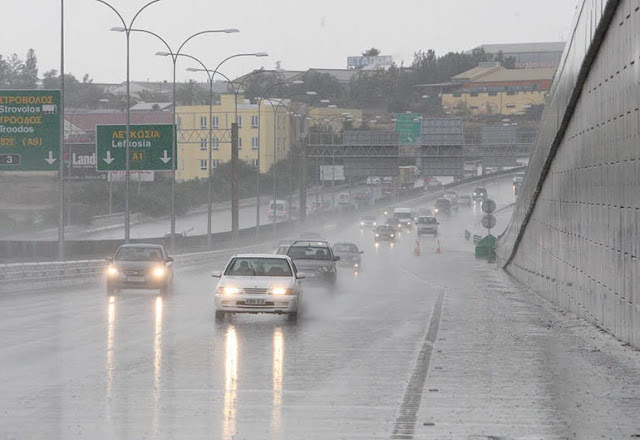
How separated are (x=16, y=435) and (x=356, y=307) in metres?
23.3

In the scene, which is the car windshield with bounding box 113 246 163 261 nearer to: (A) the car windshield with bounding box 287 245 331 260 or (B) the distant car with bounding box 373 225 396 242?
(A) the car windshield with bounding box 287 245 331 260

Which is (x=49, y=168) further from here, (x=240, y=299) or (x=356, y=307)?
(x=240, y=299)

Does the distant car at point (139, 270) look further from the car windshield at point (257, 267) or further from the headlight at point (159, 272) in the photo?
the car windshield at point (257, 267)

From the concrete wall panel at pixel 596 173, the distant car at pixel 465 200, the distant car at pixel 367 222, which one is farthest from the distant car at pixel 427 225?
the concrete wall panel at pixel 596 173

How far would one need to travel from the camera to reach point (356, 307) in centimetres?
Result: 3516

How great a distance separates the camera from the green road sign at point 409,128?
105875 millimetres

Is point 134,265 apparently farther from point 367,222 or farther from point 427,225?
point 367,222

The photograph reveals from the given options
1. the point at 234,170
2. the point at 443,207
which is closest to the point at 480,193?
the point at 443,207

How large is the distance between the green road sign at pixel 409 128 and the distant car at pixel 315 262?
62677 mm

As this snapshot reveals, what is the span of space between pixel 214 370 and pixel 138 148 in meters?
43.2

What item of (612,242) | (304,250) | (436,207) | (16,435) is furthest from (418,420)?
(436,207)

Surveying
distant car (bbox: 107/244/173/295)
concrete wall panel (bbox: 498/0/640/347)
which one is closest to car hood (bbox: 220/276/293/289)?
concrete wall panel (bbox: 498/0/640/347)

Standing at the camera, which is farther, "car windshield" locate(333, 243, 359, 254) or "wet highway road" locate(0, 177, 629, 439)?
"car windshield" locate(333, 243, 359, 254)

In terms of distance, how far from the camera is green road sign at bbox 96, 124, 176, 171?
60000 mm
